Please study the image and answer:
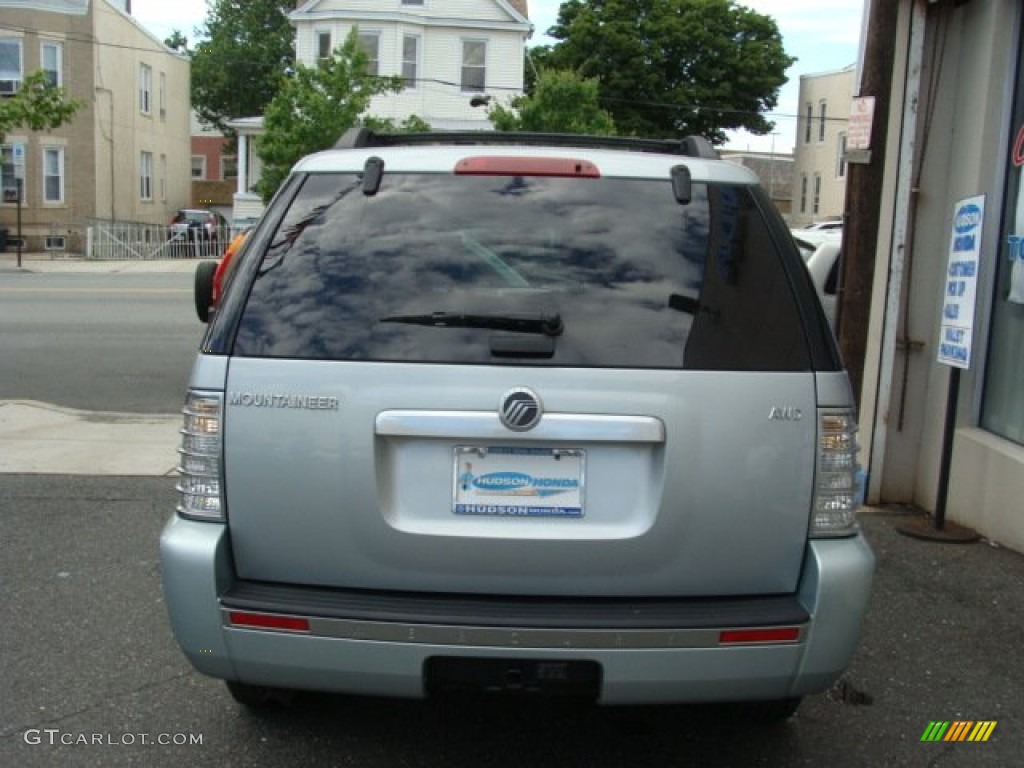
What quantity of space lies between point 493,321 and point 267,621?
101 centimetres

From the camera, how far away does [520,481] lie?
2.82 meters

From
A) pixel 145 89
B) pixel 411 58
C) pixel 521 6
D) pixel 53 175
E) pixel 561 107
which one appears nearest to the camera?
pixel 561 107

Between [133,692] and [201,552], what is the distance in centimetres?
136

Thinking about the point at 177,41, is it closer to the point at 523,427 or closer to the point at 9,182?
the point at 9,182

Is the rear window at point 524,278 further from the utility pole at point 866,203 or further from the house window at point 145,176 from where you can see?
the house window at point 145,176

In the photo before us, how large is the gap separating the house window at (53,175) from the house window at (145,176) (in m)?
5.16

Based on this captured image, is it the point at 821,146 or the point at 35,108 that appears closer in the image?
the point at 35,108

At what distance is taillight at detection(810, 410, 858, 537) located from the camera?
2.88 meters

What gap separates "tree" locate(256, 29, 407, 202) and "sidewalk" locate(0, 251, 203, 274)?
5.89 m

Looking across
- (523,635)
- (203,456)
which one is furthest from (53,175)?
(523,635)

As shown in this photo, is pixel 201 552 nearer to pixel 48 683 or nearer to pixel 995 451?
pixel 48 683

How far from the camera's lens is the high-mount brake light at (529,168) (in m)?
3.05

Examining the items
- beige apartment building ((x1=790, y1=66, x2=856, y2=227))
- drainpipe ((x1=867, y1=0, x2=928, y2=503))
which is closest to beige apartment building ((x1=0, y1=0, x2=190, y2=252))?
beige apartment building ((x1=790, y1=66, x2=856, y2=227))

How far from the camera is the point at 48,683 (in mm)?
3920
